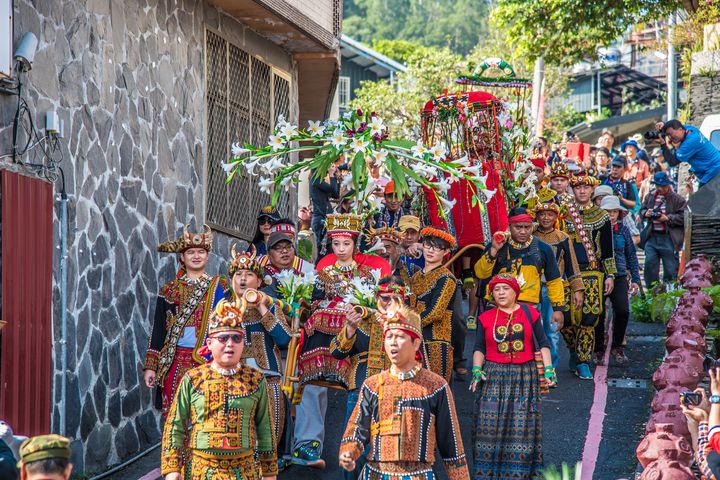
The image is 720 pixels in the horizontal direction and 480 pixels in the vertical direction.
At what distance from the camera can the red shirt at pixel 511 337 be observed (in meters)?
9.25

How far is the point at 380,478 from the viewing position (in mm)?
7398

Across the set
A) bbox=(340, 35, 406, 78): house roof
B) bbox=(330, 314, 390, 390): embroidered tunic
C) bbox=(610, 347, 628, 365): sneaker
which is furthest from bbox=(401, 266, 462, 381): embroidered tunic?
bbox=(340, 35, 406, 78): house roof

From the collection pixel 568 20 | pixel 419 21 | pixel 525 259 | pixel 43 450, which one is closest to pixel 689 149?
pixel 525 259

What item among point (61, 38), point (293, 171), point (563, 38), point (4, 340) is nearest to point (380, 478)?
point (4, 340)

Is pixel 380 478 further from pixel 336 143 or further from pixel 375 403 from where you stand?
pixel 336 143

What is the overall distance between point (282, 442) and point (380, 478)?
7.95 ft

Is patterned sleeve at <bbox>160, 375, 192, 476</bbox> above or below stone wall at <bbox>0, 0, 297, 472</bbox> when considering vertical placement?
below

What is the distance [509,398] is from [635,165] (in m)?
12.3

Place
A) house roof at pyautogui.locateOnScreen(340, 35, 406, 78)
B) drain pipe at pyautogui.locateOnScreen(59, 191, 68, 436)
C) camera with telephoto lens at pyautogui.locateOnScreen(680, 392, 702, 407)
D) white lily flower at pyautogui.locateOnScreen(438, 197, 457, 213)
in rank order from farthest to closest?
1. house roof at pyautogui.locateOnScreen(340, 35, 406, 78)
2. white lily flower at pyautogui.locateOnScreen(438, 197, 457, 213)
3. drain pipe at pyautogui.locateOnScreen(59, 191, 68, 436)
4. camera with telephoto lens at pyautogui.locateOnScreen(680, 392, 702, 407)

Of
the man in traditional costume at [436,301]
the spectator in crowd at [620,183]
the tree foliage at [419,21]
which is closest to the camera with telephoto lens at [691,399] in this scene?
the man in traditional costume at [436,301]

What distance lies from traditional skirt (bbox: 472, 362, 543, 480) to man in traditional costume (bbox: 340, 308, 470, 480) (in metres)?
1.85

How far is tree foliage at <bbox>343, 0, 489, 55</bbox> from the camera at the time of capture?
80.0 meters

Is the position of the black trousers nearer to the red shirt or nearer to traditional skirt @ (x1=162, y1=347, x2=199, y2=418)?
the red shirt

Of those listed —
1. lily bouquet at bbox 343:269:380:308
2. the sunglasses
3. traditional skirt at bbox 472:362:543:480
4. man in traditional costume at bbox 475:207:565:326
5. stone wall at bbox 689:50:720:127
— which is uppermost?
stone wall at bbox 689:50:720:127
